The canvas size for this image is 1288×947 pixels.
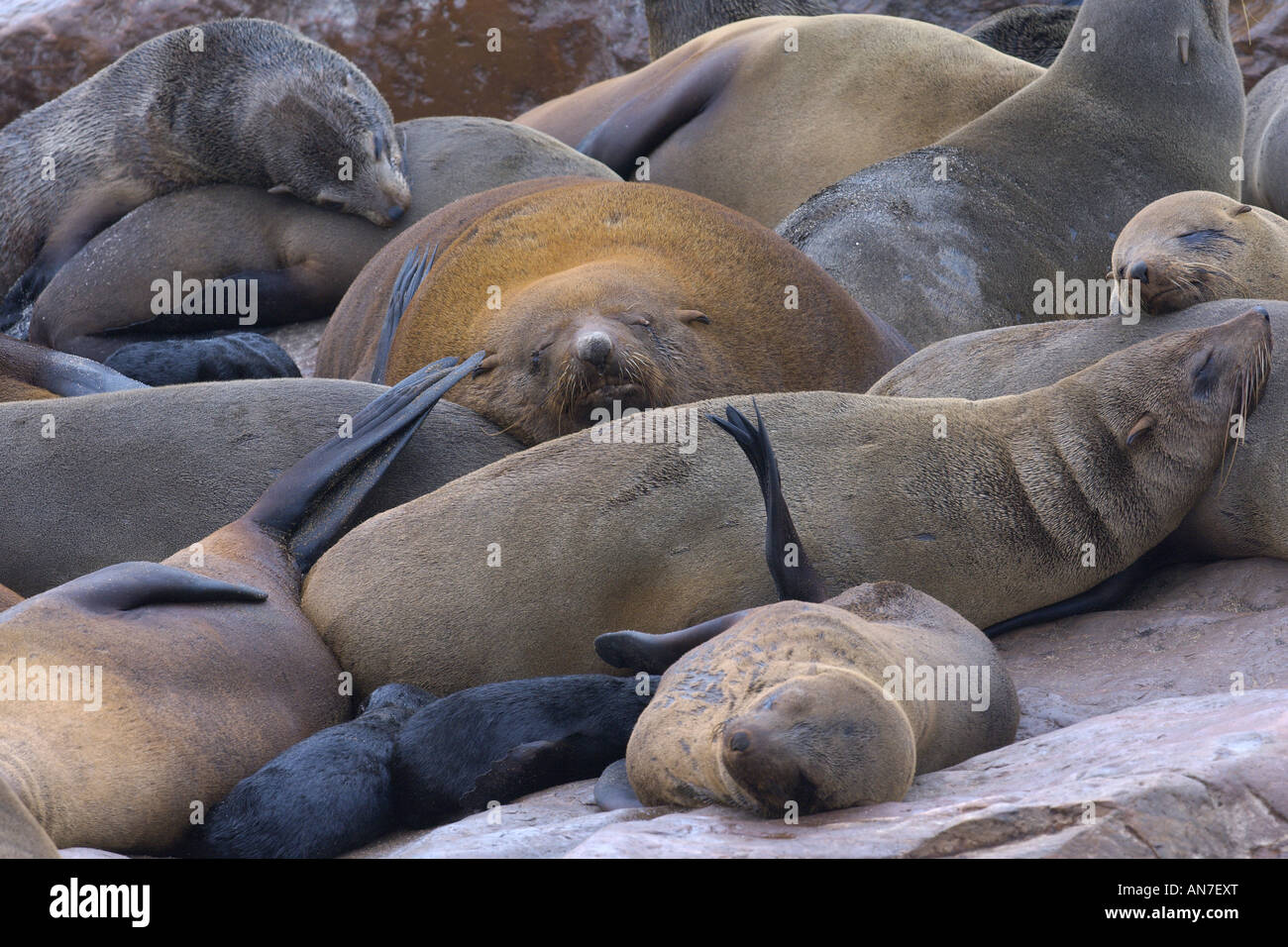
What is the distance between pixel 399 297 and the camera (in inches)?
204

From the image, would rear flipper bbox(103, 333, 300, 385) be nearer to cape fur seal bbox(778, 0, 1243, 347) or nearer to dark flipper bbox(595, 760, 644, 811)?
cape fur seal bbox(778, 0, 1243, 347)

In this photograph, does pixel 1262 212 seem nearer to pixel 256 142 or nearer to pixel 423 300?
pixel 423 300

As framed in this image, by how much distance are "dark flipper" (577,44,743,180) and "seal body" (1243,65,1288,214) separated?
8.00 ft

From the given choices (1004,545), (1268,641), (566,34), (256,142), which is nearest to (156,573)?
(1004,545)

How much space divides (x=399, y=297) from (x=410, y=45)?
4447 mm

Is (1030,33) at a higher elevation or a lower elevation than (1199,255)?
higher

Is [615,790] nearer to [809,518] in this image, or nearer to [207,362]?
[809,518]

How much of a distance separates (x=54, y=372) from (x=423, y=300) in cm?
126

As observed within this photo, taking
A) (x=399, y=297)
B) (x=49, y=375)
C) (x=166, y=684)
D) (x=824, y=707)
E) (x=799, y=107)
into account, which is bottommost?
(x=166, y=684)

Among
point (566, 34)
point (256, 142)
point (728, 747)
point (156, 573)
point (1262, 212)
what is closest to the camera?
point (728, 747)

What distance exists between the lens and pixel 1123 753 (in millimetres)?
2453

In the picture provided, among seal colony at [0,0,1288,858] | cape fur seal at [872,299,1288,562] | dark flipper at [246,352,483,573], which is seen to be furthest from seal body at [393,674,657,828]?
cape fur seal at [872,299,1288,562]

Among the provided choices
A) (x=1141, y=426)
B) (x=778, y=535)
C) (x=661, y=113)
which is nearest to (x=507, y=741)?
(x=778, y=535)

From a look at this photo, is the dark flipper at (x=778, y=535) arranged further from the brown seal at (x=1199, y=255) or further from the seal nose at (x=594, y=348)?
the brown seal at (x=1199, y=255)
